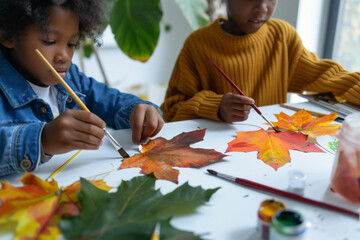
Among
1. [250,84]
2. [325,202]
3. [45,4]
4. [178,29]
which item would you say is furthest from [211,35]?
[178,29]

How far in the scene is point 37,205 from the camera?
1.31 ft

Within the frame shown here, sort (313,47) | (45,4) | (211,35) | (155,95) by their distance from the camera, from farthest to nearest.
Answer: (155,95)
(313,47)
(211,35)
(45,4)

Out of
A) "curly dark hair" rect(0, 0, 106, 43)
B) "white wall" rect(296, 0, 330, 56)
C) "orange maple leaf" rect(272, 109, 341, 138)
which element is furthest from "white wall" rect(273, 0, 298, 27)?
"curly dark hair" rect(0, 0, 106, 43)

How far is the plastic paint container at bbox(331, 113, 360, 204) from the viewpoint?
0.41m

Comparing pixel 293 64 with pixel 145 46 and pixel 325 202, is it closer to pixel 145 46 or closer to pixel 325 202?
pixel 145 46

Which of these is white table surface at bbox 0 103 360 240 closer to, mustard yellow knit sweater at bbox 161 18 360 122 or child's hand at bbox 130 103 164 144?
child's hand at bbox 130 103 164 144

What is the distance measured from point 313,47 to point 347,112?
0.87m

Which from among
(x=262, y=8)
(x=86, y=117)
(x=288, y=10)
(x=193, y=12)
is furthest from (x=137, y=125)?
(x=288, y=10)

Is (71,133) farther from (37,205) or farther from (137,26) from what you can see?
(137,26)

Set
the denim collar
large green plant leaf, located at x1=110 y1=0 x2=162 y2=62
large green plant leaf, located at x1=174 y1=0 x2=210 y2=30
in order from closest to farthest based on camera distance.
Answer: the denim collar, large green plant leaf, located at x1=110 y1=0 x2=162 y2=62, large green plant leaf, located at x1=174 y1=0 x2=210 y2=30

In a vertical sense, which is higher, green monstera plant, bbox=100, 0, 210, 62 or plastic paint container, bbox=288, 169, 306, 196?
green monstera plant, bbox=100, 0, 210, 62

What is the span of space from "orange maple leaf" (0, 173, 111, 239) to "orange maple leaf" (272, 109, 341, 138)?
416 mm

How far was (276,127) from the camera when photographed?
0.68m

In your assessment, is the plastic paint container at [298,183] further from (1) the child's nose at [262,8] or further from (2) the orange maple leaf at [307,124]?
(1) the child's nose at [262,8]
